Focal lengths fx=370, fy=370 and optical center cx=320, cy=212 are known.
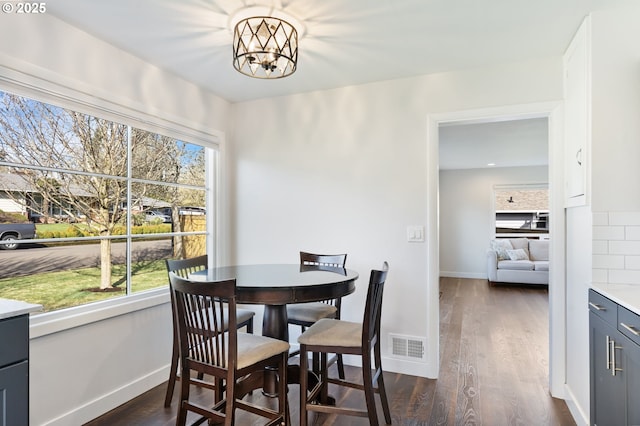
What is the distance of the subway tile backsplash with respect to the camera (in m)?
1.99

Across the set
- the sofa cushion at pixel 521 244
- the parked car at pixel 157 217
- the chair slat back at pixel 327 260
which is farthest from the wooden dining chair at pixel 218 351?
the sofa cushion at pixel 521 244

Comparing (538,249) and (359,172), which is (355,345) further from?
(538,249)

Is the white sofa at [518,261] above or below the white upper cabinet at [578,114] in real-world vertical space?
below

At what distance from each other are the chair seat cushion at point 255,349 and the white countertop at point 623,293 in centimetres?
160

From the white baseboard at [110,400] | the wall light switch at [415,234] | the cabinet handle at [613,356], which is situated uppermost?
the wall light switch at [415,234]

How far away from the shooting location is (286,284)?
2.05 m

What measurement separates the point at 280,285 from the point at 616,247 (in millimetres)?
1835

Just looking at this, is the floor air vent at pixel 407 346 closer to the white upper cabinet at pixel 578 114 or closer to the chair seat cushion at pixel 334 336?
the chair seat cushion at pixel 334 336

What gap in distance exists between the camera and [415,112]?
3.02 metres

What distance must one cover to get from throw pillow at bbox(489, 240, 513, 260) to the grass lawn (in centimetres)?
658

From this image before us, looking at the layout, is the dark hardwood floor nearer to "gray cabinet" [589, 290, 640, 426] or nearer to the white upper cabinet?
"gray cabinet" [589, 290, 640, 426]

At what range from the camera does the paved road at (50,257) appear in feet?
6.62

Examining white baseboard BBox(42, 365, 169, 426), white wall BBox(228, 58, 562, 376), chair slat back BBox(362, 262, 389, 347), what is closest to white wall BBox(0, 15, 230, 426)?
white baseboard BBox(42, 365, 169, 426)

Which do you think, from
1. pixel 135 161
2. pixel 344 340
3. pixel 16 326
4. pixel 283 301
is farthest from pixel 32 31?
pixel 344 340
